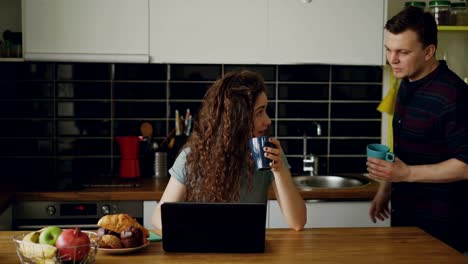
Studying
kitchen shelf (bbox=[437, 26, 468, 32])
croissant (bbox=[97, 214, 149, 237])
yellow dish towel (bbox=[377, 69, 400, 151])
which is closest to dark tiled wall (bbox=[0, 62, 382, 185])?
yellow dish towel (bbox=[377, 69, 400, 151])

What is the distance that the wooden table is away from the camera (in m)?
1.98

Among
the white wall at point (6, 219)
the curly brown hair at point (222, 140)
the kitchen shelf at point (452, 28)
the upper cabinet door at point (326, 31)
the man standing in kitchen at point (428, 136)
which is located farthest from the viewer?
the kitchen shelf at point (452, 28)

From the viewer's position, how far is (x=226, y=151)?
2.29 m

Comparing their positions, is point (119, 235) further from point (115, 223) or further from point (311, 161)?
point (311, 161)

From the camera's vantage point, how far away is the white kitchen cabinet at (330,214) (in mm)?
3404

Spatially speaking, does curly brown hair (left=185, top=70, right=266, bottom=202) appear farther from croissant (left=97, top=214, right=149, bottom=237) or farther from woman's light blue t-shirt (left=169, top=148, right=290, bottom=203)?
croissant (left=97, top=214, right=149, bottom=237)

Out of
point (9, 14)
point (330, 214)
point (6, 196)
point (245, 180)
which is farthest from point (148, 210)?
point (9, 14)

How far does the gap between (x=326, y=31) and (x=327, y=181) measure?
89cm

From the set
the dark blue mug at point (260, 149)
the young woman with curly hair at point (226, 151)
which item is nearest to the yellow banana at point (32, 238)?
the young woman with curly hair at point (226, 151)

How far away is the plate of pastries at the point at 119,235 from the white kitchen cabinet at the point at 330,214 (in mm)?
1444

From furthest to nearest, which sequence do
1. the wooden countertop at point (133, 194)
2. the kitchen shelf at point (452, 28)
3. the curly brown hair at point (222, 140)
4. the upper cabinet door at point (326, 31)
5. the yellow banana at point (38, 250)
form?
the kitchen shelf at point (452, 28) → the upper cabinet door at point (326, 31) → the wooden countertop at point (133, 194) → the curly brown hair at point (222, 140) → the yellow banana at point (38, 250)

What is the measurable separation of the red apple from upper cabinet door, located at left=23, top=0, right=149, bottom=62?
69.8 inches

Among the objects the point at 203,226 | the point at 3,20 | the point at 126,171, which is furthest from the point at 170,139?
the point at 203,226

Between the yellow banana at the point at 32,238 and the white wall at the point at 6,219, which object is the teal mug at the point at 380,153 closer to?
the yellow banana at the point at 32,238
